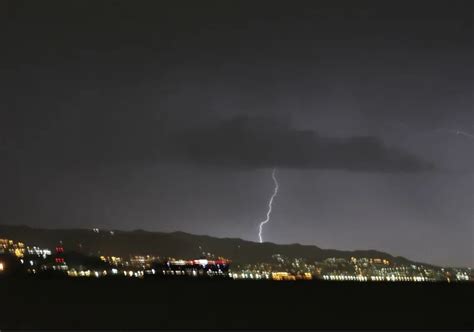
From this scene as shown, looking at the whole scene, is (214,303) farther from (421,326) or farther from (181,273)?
(181,273)

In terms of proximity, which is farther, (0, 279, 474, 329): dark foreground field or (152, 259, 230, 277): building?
(152, 259, 230, 277): building

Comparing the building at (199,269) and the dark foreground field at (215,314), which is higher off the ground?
the building at (199,269)

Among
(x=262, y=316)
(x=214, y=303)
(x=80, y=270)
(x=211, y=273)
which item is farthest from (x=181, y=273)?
(x=262, y=316)

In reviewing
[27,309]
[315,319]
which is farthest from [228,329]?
[27,309]

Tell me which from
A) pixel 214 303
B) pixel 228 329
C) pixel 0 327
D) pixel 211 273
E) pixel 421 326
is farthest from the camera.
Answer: pixel 211 273

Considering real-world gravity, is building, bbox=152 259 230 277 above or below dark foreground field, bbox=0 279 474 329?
above

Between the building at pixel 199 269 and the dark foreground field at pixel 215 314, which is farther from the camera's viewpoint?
the building at pixel 199 269

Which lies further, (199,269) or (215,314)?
(199,269)

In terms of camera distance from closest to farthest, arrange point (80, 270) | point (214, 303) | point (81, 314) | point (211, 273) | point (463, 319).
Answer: point (81, 314) → point (463, 319) → point (214, 303) → point (80, 270) → point (211, 273)

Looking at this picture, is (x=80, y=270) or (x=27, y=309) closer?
(x=27, y=309)

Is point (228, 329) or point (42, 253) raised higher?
point (42, 253)
